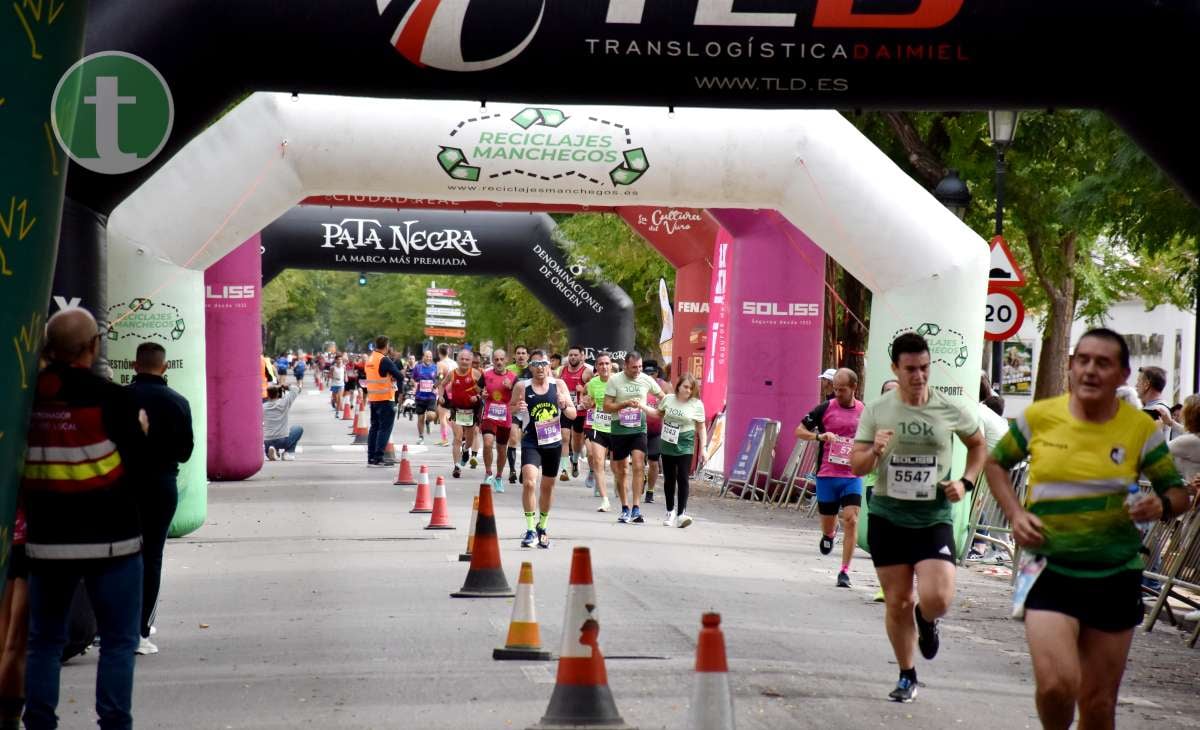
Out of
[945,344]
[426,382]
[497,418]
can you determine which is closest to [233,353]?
[497,418]

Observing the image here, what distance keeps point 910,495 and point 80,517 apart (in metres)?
4.18

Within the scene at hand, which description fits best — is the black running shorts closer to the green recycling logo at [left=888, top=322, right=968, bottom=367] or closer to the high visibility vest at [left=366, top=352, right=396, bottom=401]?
the green recycling logo at [left=888, top=322, right=968, bottom=367]

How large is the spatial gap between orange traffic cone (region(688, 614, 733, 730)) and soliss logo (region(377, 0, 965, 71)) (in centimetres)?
397

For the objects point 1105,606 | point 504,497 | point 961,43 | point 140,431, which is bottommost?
point 504,497

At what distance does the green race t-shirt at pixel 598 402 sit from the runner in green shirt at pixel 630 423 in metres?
0.41

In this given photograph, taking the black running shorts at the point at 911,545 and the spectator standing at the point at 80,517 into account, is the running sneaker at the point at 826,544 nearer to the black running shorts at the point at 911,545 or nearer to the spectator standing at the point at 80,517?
the black running shorts at the point at 911,545

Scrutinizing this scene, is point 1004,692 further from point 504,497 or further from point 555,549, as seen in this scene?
point 504,497

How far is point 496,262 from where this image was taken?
32.8m

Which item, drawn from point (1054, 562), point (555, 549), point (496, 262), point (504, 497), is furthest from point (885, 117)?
point (1054, 562)

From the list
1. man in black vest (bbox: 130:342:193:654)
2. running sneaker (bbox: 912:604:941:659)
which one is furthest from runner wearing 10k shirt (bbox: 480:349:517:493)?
running sneaker (bbox: 912:604:941:659)

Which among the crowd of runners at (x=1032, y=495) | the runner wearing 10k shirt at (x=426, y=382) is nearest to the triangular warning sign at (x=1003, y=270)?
the crowd of runners at (x=1032, y=495)

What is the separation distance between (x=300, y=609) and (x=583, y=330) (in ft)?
76.7

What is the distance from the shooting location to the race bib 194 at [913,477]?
8.42 m

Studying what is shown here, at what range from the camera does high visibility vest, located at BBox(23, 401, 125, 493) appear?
20.1 ft
